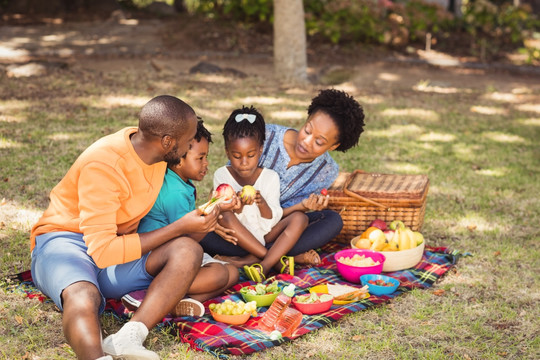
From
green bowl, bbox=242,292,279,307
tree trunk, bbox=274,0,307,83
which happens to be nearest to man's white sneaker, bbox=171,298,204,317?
green bowl, bbox=242,292,279,307

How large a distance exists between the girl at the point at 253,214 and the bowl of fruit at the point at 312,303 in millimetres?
466

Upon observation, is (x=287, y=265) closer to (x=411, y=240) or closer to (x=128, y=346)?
(x=411, y=240)

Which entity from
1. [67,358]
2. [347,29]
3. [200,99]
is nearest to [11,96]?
[200,99]

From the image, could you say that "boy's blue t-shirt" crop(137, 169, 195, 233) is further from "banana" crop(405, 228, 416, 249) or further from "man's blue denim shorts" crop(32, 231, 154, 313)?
"banana" crop(405, 228, 416, 249)

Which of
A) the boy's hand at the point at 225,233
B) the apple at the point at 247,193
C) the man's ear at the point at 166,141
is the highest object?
the man's ear at the point at 166,141

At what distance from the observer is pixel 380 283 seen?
401cm

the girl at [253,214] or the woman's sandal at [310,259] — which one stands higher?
the girl at [253,214]

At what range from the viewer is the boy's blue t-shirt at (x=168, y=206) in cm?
371

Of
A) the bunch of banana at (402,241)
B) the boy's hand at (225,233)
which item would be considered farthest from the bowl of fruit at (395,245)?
the boy's hand at (225,233)

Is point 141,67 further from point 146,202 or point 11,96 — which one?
point 146,202

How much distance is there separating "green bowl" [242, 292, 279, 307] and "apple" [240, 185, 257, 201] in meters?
0.66

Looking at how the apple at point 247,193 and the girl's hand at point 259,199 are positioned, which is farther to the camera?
the girl's hand at point 259,199

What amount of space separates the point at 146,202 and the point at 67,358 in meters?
0.92

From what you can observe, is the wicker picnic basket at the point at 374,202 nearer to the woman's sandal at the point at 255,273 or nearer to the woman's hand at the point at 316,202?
the woman's hand at the point at 316,202
